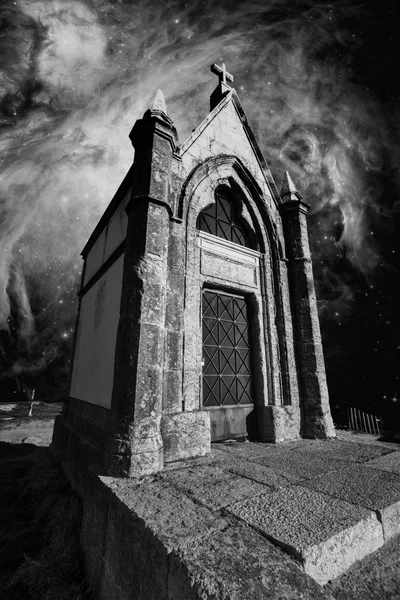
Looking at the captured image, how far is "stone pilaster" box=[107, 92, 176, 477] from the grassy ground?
3.53 feet

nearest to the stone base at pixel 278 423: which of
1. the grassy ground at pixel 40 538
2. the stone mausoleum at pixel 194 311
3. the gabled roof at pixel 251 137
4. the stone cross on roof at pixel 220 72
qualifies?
the stone mausoleum at pixel 194 311

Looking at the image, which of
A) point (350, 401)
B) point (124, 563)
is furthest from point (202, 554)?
point (350, 401)

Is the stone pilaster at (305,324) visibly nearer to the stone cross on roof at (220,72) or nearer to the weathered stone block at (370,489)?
the weathered stone block at (370,489)

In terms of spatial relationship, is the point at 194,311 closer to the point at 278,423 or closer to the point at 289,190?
the point at 278,423

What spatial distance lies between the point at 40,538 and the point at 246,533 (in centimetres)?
344

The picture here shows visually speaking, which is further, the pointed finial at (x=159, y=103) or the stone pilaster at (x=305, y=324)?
the stone pilaster at (x=305, y=324)

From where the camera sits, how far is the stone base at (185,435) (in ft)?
12.4

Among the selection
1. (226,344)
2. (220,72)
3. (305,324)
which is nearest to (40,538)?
(226,344)

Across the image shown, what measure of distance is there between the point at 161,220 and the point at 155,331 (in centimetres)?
174

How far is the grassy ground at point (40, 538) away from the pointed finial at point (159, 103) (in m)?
6.47

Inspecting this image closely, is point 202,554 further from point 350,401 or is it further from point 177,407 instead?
point 350,401

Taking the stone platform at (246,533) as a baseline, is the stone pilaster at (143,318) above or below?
above

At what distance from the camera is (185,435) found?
13.0 feet

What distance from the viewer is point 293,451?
4410 millimetres
